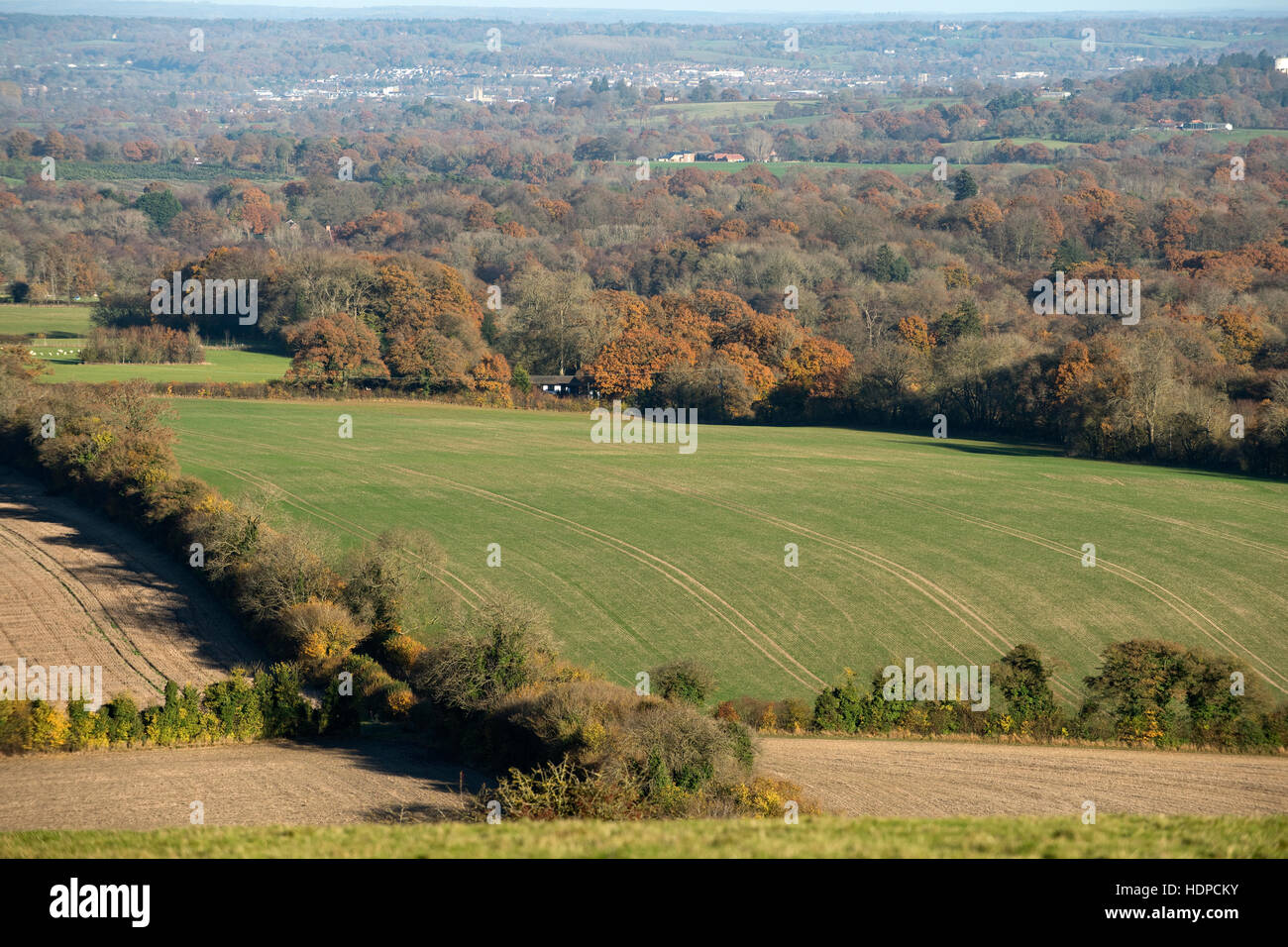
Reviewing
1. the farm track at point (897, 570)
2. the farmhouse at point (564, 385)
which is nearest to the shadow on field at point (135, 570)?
the farm track at point (897, 570)

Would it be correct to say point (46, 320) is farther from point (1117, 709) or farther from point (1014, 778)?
point (1014, 778)

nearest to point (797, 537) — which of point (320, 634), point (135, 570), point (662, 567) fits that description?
point (662, 567)

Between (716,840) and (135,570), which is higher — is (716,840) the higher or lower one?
the higher one

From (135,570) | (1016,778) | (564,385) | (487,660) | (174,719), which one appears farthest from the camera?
(564,385)

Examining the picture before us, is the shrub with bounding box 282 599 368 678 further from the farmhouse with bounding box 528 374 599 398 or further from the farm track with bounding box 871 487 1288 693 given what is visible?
the farmhouse with bounding box 528 374 599 398

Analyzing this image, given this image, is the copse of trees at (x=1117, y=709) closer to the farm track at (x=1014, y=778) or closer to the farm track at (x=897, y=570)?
the farm track at (x=1014, y=778)

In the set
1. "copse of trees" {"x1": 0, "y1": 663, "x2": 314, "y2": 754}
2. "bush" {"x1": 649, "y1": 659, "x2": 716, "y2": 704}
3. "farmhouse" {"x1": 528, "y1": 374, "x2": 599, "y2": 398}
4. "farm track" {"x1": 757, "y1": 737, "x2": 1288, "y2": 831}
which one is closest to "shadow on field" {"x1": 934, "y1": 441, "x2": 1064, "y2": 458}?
"farmhouse" {"x1": 528, "y1": 374, "x2": 599, "y2": 398}

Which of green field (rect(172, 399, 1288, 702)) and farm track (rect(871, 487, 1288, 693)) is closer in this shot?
farm track (rect(871, 487, 1288, 693))
